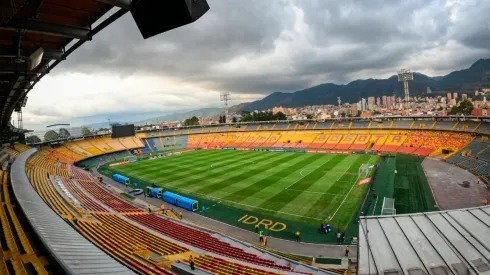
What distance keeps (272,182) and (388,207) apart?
14200 mm

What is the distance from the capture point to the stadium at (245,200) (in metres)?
7.95

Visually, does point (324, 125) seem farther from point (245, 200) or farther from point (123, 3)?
point (123, 3)

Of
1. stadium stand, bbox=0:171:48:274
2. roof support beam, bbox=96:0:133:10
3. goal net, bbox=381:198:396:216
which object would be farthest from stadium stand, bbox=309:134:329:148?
roof support beam, bbox=96:0:133:10

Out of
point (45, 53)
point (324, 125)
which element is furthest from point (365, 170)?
point (45, 53)

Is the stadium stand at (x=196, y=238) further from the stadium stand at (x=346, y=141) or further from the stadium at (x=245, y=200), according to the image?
the stadium stand at (x=346, y=141)

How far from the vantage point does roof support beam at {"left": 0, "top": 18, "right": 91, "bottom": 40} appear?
263 inches

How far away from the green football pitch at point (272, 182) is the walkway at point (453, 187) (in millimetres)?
7463

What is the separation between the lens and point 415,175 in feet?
119

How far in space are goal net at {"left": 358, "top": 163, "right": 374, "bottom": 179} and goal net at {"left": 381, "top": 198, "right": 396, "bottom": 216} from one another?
9.29 meters

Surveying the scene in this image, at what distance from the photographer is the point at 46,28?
24.1 ft

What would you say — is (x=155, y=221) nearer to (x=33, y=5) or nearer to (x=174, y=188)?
(x=174, y=188)

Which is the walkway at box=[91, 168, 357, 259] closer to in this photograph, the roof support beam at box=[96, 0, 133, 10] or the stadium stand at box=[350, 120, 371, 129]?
the roof support beam at box=[96, 0, 133, 10]

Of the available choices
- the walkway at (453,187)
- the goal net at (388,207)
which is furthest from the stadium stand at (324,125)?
the goal net at (388,207)

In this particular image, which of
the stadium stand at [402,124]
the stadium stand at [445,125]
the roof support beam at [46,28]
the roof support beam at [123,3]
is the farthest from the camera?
the stadium stand at [402,124]
